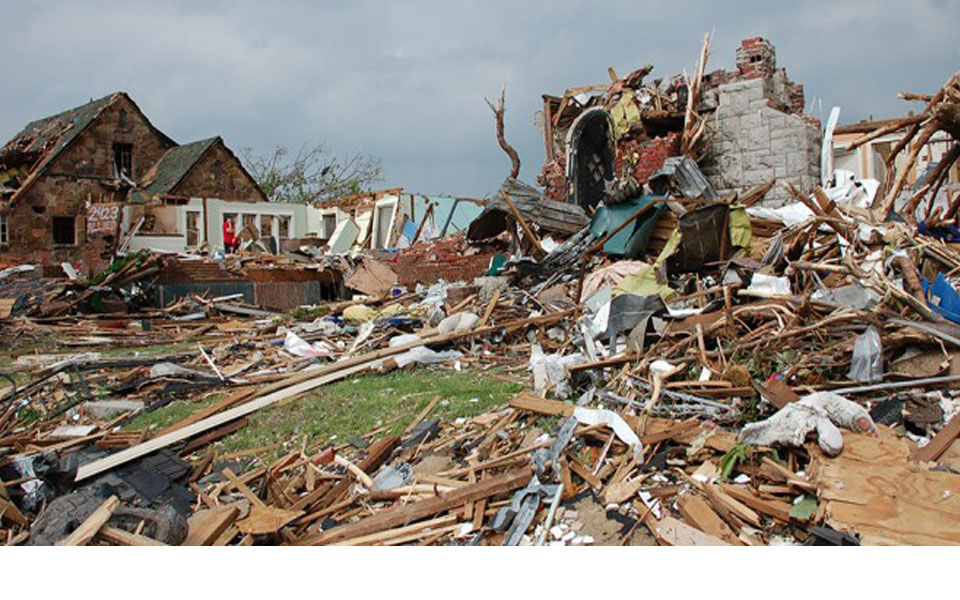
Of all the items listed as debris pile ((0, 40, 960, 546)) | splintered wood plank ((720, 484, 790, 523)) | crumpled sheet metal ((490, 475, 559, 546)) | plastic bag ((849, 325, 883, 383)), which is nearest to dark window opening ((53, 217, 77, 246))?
debris pile ((0, 40, 960, 546))

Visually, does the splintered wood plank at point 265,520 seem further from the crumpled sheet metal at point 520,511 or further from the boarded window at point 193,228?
the boarded window at point 193,228

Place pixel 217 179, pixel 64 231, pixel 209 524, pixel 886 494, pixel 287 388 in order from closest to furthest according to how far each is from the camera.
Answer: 1. pixel 886 494
2. pixel 209 524
3. pixel 287 388
4. pixel 64 231
5. pixel 217 179

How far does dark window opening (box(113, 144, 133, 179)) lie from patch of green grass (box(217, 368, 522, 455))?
26.8 meters

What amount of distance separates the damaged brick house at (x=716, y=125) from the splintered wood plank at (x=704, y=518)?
8640 mm

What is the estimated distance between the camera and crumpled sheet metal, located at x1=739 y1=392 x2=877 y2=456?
4125 millimetres

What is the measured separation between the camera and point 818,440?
416 centimetres

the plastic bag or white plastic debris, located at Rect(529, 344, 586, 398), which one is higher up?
the plastic bag

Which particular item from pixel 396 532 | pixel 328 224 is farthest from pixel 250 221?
pixel 396 532

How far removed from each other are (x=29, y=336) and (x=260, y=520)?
10.6 m

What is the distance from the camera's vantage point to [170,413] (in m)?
7.17

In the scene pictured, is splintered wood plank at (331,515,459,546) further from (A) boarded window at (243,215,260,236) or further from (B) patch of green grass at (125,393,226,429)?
(A) boarded window at (243,215,260,236)

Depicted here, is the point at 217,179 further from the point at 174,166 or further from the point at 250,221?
the point at 250,221

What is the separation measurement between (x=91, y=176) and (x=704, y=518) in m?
30.7

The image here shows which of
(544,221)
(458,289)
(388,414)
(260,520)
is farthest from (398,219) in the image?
(260,520)
